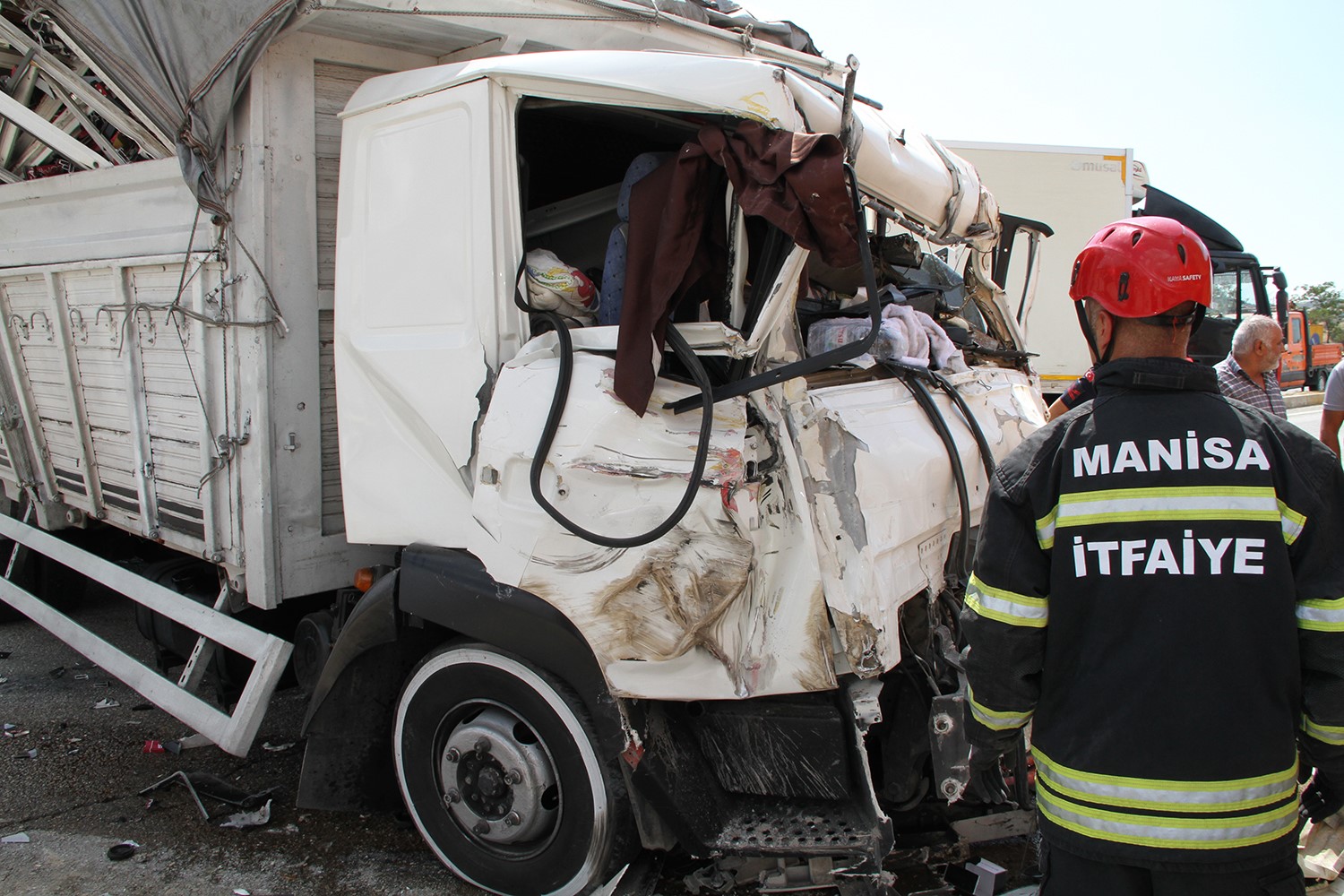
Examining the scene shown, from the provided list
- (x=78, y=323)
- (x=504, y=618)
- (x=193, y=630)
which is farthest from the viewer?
(x=78, y=323)

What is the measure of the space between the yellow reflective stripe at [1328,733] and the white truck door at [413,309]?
2.02 metres

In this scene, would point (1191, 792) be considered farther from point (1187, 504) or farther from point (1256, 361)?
point (1256, 361)

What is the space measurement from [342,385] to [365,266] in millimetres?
386

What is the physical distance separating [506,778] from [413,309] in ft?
4.57

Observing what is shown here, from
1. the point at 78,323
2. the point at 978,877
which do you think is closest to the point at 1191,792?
the point at 978,877

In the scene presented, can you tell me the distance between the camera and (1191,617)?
5.09 ft

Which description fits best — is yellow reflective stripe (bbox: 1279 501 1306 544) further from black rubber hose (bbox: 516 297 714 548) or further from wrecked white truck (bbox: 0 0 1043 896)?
black rubber hose (bbox: 516 297 714 548)

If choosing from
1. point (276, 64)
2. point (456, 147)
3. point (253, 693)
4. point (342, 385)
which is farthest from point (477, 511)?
point (276, 64)

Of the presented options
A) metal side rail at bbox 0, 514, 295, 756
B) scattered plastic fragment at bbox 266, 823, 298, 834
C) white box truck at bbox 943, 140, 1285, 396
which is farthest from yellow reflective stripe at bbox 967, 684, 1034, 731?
white box truck at bbox 943, 140, 1285, 396

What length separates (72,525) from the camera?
4.90 m

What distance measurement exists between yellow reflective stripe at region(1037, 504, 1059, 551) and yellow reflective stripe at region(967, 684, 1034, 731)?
321mm

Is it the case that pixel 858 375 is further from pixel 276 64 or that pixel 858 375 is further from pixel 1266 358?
pixel 1266 358

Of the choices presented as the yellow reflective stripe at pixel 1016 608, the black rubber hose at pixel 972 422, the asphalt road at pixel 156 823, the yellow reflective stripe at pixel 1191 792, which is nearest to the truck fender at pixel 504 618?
the asphalt road at pixel 156 823

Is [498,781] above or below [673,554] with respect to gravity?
below
